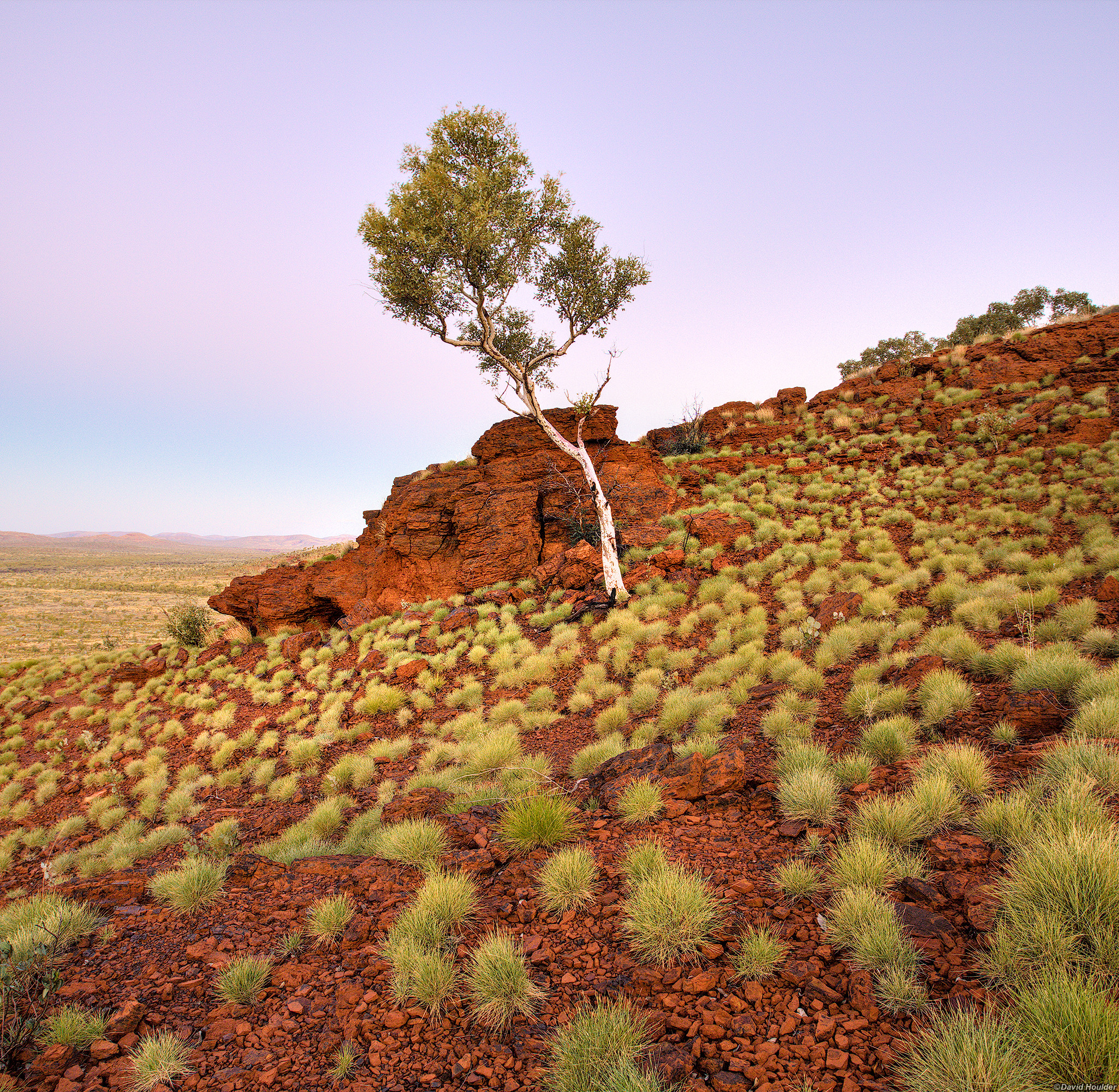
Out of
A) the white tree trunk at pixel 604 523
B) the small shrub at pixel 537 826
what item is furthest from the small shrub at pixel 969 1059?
the white tree trunk at pixel 604 523

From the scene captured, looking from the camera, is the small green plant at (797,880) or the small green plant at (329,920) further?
the small green plant at (329,920)

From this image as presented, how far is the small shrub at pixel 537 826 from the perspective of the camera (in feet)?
15.3

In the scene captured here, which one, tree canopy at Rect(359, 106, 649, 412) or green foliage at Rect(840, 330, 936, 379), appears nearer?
tree canopy at Rect(359, 106, 649, 412)

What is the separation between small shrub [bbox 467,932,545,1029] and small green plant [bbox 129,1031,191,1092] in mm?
1584

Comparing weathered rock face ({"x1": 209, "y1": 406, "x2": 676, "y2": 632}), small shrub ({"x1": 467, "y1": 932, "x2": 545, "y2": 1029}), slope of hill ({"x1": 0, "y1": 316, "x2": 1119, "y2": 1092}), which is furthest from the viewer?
weathered rock face ({"x1": 209, "y1": 406, "x2": 676, "y2": 632})

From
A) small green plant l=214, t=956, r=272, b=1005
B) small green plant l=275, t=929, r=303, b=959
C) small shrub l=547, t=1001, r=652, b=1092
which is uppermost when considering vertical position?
small shrub l=547, t=1001, r=652, b=1092

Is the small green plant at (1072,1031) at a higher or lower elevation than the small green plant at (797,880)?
higher

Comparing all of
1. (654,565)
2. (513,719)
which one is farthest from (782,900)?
(654,565)

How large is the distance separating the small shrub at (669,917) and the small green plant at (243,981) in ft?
8.09

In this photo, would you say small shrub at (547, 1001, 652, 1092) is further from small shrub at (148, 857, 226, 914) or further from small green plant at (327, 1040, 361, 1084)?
small shrub at (148, 857, 226, 914)

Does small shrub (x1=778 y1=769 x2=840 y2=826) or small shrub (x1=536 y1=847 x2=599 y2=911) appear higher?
small shrub (x1=778 y1=769 x2=840 y2=826)

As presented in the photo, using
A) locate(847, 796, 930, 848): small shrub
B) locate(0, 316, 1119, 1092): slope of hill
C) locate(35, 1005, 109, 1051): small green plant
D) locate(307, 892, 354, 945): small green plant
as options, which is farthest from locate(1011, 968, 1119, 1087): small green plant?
locate(35, 1005, 109, 1051): small green plant

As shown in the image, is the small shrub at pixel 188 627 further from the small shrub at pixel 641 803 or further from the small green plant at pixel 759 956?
the small green plant at pixel 759 956

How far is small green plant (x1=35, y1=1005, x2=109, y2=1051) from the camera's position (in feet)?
10.0
